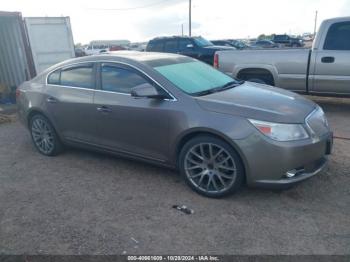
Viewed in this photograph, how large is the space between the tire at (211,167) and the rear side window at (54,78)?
239 cm

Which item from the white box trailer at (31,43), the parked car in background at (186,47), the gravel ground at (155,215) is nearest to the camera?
the gravel ground at (155,215)

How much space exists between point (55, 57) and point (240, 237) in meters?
9.22

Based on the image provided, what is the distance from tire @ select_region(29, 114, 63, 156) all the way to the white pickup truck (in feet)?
14.2

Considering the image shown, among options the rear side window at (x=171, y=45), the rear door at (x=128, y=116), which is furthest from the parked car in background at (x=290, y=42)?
the rear door at (x=128, y=116)

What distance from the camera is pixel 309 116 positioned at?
352 centimetres

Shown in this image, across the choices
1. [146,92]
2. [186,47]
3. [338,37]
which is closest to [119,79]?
[146,92]

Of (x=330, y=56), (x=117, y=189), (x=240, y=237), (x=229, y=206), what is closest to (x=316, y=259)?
(x=240, y=237)

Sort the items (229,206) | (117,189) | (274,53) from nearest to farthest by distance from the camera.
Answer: (229,206)
(117,189)
(274,53)

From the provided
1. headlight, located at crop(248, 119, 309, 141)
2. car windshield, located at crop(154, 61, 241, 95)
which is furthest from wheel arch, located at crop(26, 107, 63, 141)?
headlight, located at crop(248, 119, 309, 141)

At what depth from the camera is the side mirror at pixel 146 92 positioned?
3691 mm

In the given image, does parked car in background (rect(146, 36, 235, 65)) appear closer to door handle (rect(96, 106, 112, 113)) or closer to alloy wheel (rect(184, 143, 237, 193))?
door handle (rect(96, 106, 112, 113))

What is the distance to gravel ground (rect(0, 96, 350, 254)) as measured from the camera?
2855 millimetres

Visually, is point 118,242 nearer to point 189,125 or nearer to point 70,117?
point 189,125

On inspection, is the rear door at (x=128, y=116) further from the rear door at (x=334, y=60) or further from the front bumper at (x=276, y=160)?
the rear door at (x=334, y=60)
